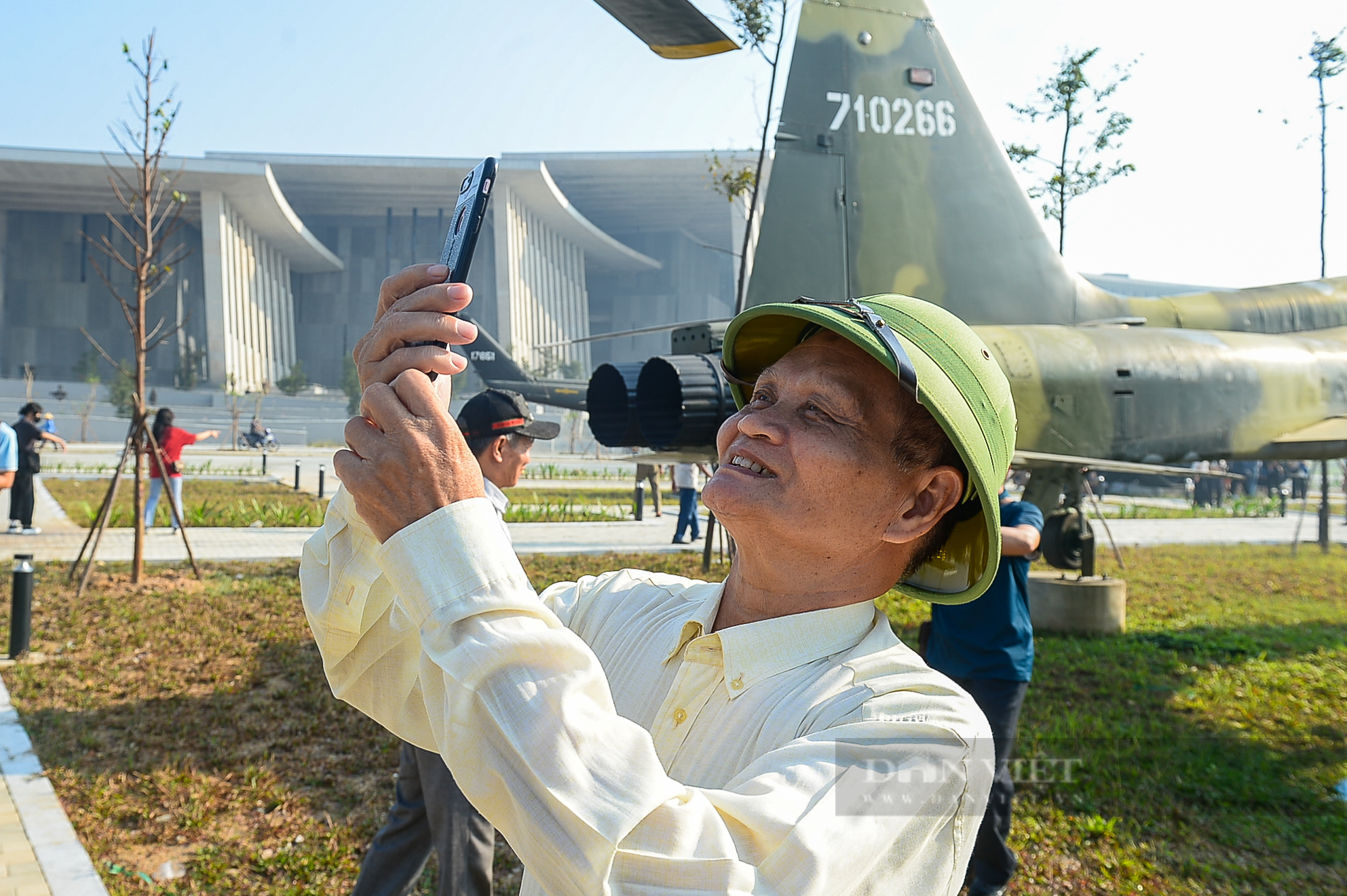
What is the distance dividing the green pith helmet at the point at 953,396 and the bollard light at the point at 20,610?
23.5ft

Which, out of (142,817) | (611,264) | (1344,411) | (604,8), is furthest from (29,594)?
(611,264)

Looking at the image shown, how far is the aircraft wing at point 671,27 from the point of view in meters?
2.41

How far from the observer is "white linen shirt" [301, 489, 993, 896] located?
0.91 metres

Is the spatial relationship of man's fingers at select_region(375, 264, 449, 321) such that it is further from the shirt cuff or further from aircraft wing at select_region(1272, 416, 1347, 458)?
aircraft wing at select_region(1272, 416, 1347, 458)

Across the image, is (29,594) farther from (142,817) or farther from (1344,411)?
(1344,411)

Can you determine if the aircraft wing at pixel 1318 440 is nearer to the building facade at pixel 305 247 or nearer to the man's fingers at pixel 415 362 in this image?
the man's fingers at pixel 415 362

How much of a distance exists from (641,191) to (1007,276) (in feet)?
226

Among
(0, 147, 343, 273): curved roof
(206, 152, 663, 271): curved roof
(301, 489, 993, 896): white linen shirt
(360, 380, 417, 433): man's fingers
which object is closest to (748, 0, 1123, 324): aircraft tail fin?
(301, 489, 993, 896): white linen shirt

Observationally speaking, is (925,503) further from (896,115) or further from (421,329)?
(896,115)

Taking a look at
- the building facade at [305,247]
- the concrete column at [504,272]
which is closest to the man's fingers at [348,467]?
the building facade at [305,247]

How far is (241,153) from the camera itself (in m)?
65.2

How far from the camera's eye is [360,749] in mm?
5254

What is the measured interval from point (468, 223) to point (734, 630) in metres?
0.68

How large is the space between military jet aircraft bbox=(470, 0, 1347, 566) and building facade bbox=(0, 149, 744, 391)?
47.1 metres
